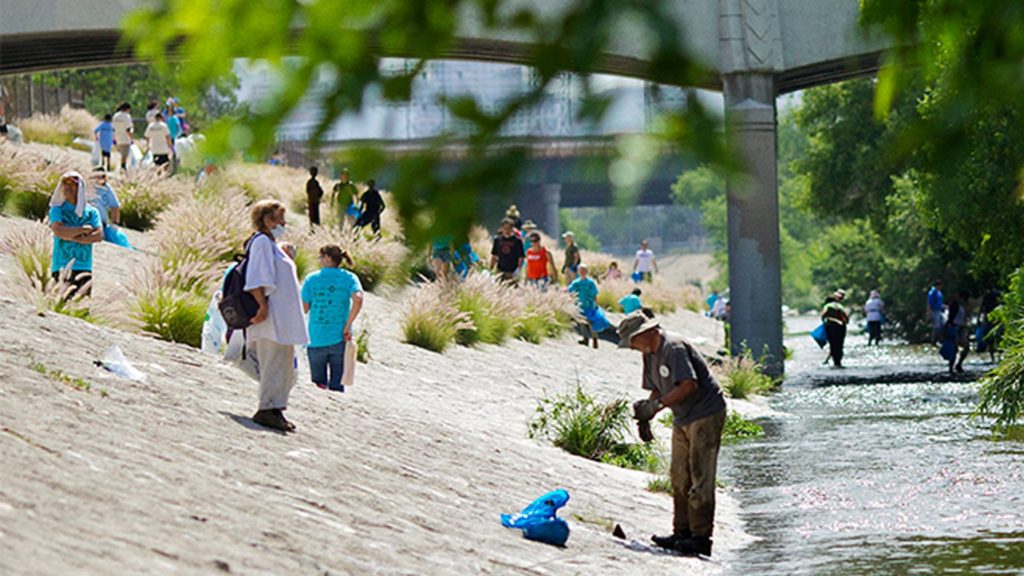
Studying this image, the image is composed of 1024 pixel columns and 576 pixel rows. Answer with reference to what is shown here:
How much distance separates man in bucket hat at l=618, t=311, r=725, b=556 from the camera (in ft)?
38.9

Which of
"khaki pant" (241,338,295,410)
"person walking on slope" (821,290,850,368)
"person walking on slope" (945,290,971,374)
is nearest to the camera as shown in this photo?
"khaki pant" (241,338,295,410)

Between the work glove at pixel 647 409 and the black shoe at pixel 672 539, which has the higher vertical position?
the work glove at pixel 647 409

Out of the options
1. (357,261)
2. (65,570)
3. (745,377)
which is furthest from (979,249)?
(65,570)

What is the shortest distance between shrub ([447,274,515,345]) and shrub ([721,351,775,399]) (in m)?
3.48

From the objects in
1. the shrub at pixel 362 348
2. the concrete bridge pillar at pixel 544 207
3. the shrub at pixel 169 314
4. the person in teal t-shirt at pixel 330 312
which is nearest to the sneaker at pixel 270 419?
the person in teal t-shirt at pixel 330 312

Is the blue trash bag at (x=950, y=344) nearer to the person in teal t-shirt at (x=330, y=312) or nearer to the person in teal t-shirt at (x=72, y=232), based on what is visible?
the person in teal t-shirt at (x=330, y=312)

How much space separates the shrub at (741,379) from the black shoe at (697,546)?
47.3 ft

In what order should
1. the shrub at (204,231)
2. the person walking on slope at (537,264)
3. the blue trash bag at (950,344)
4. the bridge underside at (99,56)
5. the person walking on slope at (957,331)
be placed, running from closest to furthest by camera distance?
1. the shrub at (204,231)
2. the bridge underside at (99,56)
3. the person walking on slope at (537,264)
4. the person walking on slope at (957,331)
5. the blue trash bag at (950,344)

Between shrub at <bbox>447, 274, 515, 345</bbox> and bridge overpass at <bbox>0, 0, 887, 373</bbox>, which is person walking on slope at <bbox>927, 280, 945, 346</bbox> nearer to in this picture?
A: bridge overpass at <bbox>0, 0, 887, 373</bbox>

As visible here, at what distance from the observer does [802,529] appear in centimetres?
1344

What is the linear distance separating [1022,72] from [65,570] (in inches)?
181

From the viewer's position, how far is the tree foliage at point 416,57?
3.99 metres

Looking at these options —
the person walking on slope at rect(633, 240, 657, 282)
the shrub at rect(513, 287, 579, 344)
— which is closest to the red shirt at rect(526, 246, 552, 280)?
the shrub at rect(513, 287, 579, 344)

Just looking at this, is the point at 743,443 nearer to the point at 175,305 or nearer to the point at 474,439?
the point at 474,439
